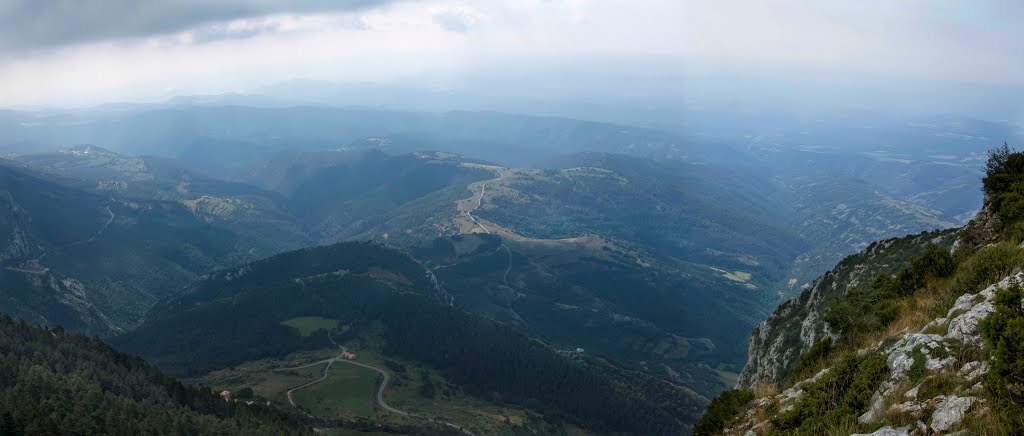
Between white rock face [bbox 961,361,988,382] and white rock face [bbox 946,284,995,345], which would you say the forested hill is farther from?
white rock face [bbox 946,284,995,345]

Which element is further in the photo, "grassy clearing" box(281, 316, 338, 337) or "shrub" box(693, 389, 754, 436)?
"grassy clearing" box(281, 316, 338, 337)

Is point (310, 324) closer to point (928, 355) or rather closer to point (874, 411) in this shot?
point (874, 411)

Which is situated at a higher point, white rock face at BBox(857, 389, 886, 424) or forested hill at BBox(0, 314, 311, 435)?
white rock face at BBox(857, 389, 886, 424)

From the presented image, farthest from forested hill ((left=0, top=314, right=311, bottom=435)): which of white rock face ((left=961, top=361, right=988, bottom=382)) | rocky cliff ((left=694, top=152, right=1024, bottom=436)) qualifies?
white rock face ((left=961, top=361, right=988, bottom=382))

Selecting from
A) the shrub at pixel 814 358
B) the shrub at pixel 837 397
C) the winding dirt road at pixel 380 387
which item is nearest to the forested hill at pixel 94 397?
the winding dirt road at pixel 380 387

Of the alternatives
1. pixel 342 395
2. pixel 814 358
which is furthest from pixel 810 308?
pixel 342 395

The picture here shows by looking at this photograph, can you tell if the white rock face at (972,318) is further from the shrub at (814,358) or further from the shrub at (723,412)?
the shrub at (723,412)
